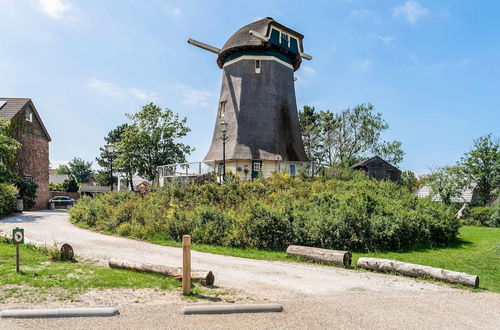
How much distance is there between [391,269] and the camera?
33.2 ft

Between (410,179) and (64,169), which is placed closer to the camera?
(410,179)

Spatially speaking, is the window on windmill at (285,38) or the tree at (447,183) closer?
the window on windmill at (285,38)

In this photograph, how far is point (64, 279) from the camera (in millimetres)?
7996

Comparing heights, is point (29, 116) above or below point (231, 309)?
above

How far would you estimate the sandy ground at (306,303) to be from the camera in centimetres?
589

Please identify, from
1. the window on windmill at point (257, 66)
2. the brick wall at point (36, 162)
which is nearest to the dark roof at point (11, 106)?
the brick wall at point (36, 162)

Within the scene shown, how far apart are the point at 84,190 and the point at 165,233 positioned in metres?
54.8

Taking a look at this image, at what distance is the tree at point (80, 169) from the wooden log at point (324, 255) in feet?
309

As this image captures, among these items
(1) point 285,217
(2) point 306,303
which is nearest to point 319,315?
(2) point 306,303

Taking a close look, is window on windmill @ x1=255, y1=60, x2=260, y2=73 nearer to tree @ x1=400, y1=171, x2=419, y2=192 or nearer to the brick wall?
the brick wall

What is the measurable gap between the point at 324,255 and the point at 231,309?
5.51 meters

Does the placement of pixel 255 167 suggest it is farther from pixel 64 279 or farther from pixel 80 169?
pixel 80 169

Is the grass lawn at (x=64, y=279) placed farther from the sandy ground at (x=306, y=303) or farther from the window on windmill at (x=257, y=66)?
the window on windmill at (x=257, y=66)

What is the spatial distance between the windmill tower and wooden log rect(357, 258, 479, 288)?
60.4ft
